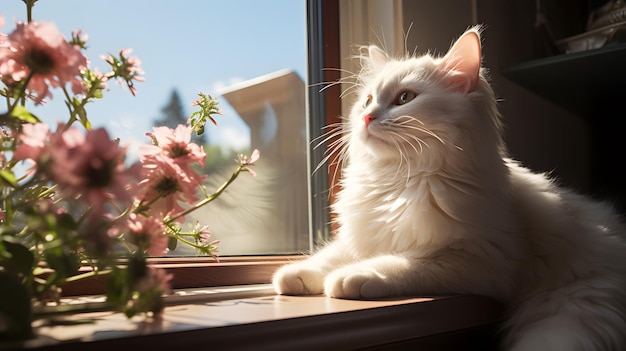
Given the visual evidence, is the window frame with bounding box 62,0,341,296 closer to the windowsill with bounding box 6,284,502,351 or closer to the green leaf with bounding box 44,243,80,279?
the windowsill with bounding box 6,284,502,351

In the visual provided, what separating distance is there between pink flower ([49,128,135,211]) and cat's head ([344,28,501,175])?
741mm

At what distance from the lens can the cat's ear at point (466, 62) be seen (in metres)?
1.18

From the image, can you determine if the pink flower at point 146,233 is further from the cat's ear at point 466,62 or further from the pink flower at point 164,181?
the cat's ear at point 466,62

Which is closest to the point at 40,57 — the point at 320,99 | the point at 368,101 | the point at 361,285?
the point at 361,285

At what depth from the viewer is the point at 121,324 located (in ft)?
2.22

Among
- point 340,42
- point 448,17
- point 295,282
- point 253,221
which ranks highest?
point 448,17

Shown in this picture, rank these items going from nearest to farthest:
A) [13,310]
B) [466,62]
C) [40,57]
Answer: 1. [13,310]
2. [40,57]
3. [466,62]

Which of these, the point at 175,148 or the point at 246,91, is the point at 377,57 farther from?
the point at 175,148

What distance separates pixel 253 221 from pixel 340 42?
0.57m

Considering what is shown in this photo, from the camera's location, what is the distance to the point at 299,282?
1.09m

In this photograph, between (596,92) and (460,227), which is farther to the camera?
(596,92)

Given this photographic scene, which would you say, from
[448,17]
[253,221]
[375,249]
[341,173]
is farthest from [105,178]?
[448,17]

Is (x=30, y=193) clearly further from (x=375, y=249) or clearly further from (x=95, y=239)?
(x=375, y=249)

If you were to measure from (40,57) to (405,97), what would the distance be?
2.69 ft
